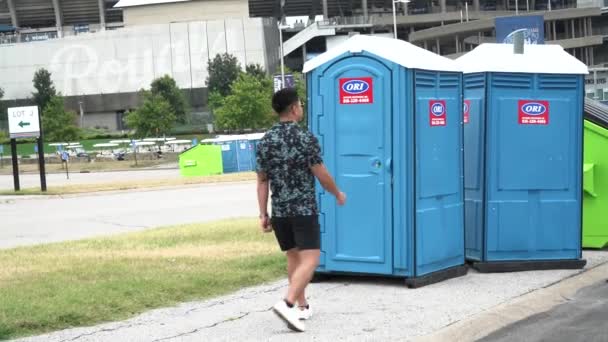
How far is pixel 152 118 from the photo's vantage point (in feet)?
257

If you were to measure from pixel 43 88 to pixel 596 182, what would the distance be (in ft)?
311

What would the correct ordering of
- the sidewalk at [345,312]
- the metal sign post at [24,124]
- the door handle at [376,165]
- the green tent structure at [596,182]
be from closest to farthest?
1. the sidewalk at [345,312]
2. the door handle at [376,165]
3. the green tent structure at [596,182]
4. the metal sign post at [24,124]

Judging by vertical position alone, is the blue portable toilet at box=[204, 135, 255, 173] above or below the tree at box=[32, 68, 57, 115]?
Result: below

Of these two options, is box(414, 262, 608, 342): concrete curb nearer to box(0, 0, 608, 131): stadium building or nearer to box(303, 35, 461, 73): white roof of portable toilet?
box(303, 35, 461, 73): white roof of portable toilet

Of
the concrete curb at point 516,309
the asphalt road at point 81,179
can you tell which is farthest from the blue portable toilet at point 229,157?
the concrete curb at point 516,309

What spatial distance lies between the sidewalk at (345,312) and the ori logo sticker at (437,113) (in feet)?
4.95

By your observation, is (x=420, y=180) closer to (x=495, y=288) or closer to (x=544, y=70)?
(x=495, y=288)

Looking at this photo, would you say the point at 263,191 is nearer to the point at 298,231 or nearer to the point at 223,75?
the point at 298,231

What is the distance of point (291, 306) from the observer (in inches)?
241

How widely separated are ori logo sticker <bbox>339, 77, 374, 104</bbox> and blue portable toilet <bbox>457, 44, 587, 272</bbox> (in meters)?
1.37

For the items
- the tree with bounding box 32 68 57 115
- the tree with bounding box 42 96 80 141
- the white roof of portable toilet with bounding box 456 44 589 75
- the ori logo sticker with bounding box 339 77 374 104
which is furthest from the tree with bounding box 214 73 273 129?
the ori logo sticker with bounding box 339 77 374 104

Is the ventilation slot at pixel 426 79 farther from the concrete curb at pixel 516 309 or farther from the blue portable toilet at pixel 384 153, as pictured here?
the concrete curb at pixel 516 309

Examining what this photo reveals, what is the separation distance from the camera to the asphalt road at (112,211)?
1562 centimetres

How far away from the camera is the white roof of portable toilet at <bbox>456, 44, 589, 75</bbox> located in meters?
8.35
